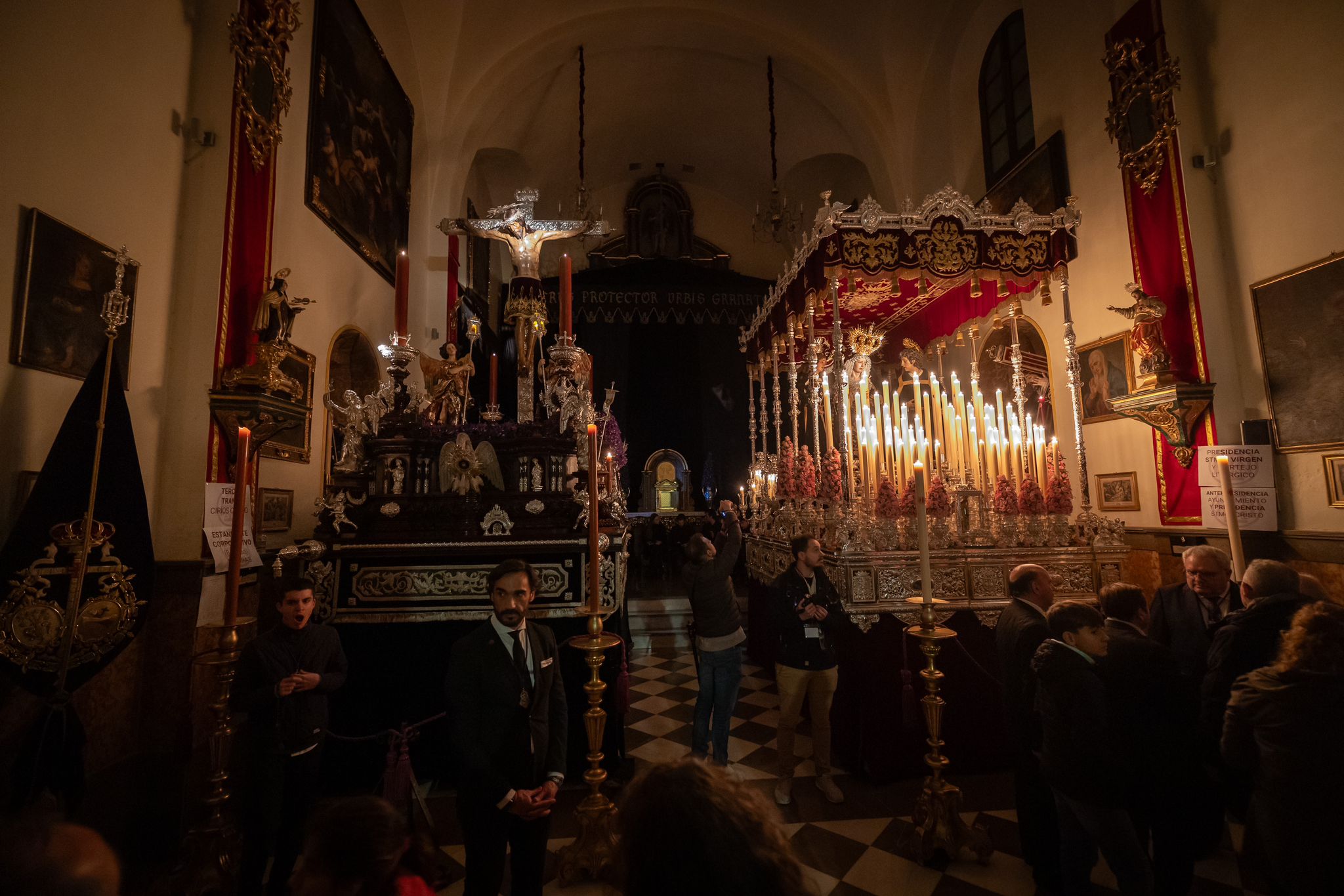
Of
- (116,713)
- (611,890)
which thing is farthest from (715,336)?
(611,890)

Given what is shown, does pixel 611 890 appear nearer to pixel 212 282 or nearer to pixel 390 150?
pixel 212 282

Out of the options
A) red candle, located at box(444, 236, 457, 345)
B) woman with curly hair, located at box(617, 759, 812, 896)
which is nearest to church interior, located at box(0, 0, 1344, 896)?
woman with curly hair, located at box(617, 759, 812, 896)

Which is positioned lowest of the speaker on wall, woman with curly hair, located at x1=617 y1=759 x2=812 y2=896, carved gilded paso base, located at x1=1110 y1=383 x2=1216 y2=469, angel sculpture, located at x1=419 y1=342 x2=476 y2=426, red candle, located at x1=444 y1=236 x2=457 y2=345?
woman with curly hair, located at x1=617 y1=759 x2=812 y2=896

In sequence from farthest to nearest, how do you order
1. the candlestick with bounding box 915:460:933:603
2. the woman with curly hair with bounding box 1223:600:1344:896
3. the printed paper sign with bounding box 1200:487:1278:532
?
the printed paper sign with bounding box 1200:487:1278:532 < the candlestick with bounding box 915:460:933:603 < the woman with curly hair with bounding box 1223:600:1344:896

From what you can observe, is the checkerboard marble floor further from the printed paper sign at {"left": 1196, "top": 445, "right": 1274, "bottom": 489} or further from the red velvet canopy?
the red velvet canopy

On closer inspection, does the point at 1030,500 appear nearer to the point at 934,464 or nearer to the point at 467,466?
the point at 934,464

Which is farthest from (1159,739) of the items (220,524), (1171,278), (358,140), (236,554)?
(358,140)

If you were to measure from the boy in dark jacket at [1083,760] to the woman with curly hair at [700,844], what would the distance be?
173 cm

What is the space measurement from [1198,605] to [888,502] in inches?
→ 68.2

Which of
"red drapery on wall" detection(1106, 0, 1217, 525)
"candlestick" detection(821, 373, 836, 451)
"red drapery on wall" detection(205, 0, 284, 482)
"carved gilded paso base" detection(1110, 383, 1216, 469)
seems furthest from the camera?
"candlestick" detection(821, 373, 836, 451)

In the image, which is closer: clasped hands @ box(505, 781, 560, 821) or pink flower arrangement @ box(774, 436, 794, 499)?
clasped hands @ box(505, 781, 560, 821)

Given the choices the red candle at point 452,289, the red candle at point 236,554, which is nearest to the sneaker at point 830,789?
the red candle at point 236,554

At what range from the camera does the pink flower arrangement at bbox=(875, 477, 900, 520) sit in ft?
13.9

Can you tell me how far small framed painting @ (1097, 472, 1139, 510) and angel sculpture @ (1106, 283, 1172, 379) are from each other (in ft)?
3.57
